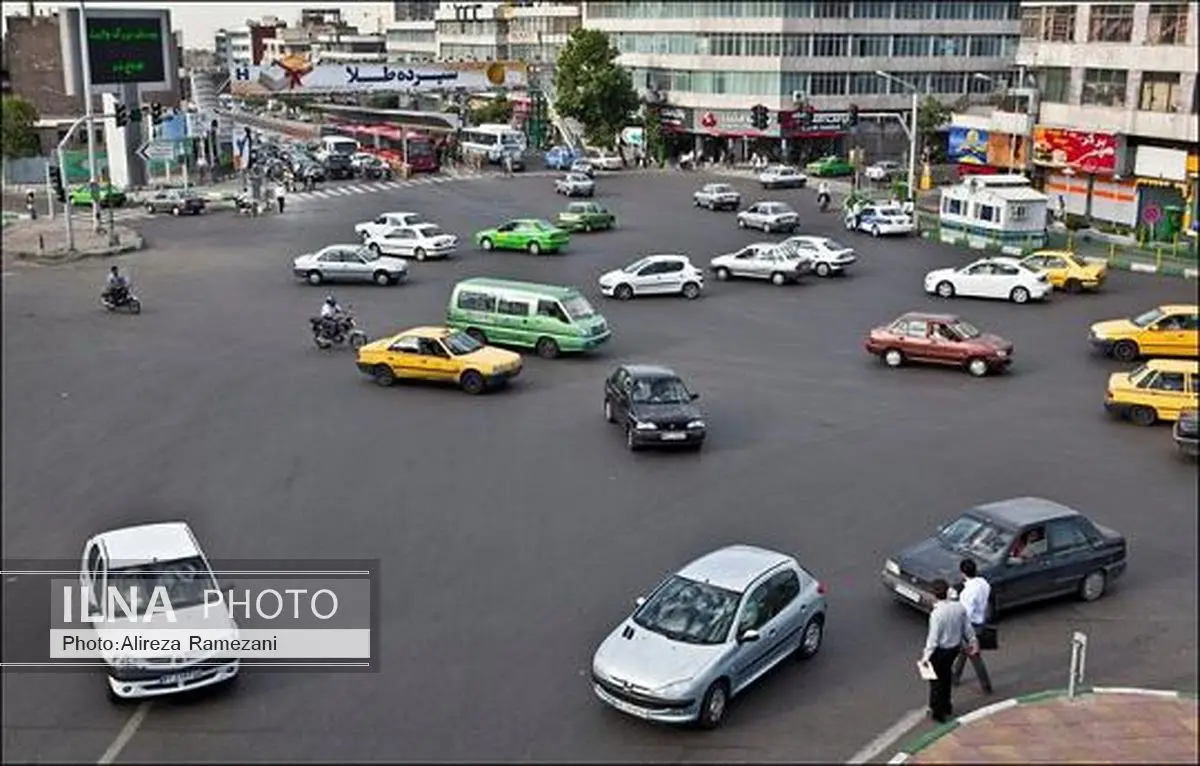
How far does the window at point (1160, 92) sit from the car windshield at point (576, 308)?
105 ft

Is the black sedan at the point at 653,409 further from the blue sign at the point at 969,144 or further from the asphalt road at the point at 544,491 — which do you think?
the blue sign at the point at 969,144

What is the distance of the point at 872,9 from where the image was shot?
86938 mm

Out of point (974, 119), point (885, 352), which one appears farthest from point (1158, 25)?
point (885, 352)

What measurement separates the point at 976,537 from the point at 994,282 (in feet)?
75.9

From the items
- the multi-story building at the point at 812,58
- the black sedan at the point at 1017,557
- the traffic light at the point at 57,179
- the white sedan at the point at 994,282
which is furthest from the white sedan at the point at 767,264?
the multi-story building at the point at 812,58

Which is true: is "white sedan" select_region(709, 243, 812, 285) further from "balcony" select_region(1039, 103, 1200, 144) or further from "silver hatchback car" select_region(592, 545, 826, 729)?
"silver hatchback car" select_region(592, 545, 826, 729)

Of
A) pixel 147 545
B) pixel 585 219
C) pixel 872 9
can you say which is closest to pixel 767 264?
pixel 585 219

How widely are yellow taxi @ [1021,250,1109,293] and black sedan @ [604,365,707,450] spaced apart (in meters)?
19.7

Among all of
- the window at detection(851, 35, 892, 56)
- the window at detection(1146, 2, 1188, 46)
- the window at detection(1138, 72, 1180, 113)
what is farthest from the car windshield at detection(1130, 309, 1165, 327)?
the window at detection(851, 35, 892, 56)

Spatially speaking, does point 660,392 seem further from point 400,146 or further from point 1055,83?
point 400,146

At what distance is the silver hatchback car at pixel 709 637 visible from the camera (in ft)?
42.7

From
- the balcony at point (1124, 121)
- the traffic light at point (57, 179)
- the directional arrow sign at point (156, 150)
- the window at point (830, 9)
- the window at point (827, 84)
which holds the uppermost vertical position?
the window at point (830, 9)

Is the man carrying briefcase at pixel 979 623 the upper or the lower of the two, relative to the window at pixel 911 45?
lower

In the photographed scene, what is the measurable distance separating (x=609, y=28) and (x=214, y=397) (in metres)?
78.9
